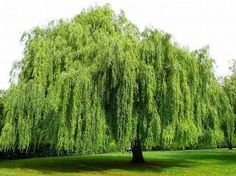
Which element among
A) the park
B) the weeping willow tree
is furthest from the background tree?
the weeping willow tree

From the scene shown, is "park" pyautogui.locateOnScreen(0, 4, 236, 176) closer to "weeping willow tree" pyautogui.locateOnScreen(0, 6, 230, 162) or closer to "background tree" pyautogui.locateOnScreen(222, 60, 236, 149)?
"weeping willow tree" pyautogui.locateOnScreen(0, 6, 230, 162)

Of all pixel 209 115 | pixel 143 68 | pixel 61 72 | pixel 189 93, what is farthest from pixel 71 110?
pixel 209 115

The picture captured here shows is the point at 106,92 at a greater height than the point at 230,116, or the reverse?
the point at 106,92

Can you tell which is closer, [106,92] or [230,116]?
[106,92]

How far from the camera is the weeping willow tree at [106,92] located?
18.0 meters

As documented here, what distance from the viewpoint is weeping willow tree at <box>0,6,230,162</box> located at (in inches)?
708

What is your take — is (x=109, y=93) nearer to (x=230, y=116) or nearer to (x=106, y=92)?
(x=106, y=92)

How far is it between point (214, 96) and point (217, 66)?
1.59 metres

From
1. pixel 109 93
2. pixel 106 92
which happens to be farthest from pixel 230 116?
pixel 106 92

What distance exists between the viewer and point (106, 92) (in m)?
18.5

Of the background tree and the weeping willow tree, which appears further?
the background tree

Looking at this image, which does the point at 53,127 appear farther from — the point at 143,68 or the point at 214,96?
the point at 214,96

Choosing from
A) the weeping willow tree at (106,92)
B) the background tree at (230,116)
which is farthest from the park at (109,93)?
the background tree at (230,116)

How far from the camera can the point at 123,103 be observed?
58.9ft
